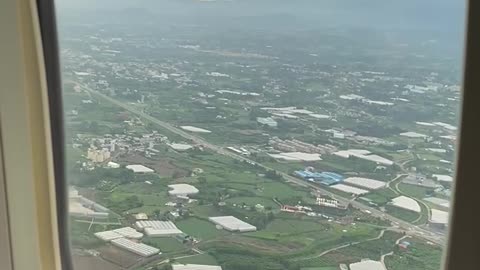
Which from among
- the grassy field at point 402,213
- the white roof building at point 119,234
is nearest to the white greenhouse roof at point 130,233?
the white roof building at point 119,234

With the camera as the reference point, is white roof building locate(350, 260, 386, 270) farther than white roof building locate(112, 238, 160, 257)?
No

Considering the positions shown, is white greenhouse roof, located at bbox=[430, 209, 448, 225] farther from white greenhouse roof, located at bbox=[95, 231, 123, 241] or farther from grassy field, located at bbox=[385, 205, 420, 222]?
white greenhouse roof, located at bbox=[95, 231, 123, 241]

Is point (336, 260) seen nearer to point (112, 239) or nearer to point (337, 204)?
point (337, 204)

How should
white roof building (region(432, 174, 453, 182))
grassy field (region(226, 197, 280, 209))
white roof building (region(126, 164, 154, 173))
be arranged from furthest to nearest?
white roof building (region(126, 164, 154, 173)), grassy field (region(226, 197, 280, 209)), white roof building (region(432, 174, 453, 182))

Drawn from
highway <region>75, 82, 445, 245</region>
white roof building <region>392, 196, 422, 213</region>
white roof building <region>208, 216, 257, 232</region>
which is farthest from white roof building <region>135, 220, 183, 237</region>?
white roof building <region>392, 196, 422, 213</region>

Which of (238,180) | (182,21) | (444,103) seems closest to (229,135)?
(238,180)

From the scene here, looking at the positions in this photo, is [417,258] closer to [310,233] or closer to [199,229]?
[310,233]
